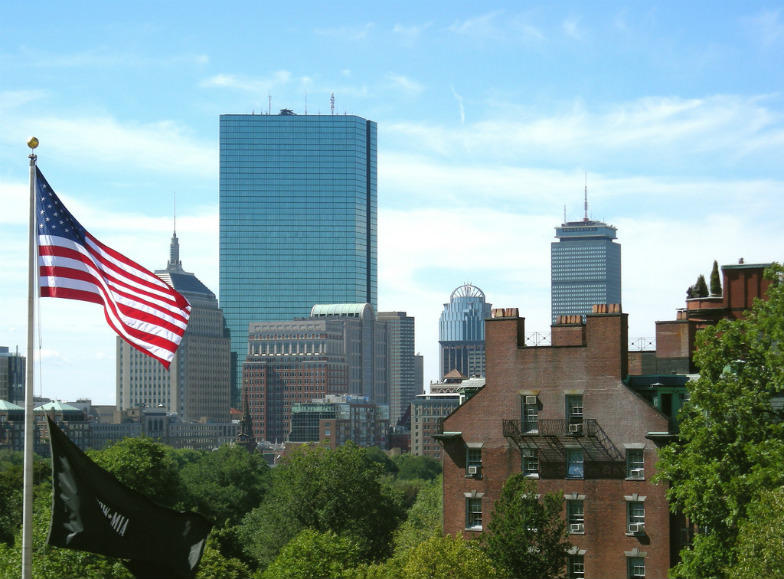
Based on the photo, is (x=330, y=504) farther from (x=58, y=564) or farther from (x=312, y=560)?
(x=58, y=564)

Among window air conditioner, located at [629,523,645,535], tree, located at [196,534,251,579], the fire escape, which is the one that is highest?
the fire escape

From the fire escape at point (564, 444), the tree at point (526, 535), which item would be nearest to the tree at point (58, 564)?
the tree at point (526, 535)

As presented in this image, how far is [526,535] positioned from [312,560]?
13376 millimetres

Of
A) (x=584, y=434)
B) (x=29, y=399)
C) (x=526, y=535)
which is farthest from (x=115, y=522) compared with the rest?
(x=584, y=434)

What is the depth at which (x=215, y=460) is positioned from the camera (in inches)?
7077

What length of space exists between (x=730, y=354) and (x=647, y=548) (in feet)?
48.4

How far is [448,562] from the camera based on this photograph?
5931 cm

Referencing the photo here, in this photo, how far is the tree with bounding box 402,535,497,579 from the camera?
58.8 metres

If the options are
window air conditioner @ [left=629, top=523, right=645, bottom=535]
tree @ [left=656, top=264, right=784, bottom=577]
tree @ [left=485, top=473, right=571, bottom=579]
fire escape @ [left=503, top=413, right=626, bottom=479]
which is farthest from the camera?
fire escape @ [left=503, top=413, right=626, bottom=479]

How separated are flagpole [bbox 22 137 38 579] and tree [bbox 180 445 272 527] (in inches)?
3856

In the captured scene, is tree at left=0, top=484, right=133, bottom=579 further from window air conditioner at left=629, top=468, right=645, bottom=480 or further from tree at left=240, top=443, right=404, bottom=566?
tree at left=240, top=443, right=404, bottom=566

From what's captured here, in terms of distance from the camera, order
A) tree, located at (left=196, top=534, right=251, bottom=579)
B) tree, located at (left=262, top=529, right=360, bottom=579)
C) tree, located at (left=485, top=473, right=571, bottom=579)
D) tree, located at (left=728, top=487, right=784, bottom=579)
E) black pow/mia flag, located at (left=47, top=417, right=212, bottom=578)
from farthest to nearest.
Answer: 1. tree, located at (left=196, top=534, right=251, bottom=579)
2. tree, located at (left=262, top=529, right=360, bottom=579)
3. tree, located at (left=485, top=473, right=571, bottom=579)
4. tree, located at (left=728, top=487, right=784, bottom=579)
5. black pow/mia flag, located at (left=47, top=417, right=212, bottom=578)

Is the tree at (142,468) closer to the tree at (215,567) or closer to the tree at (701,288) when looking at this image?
the tree at (215,567)

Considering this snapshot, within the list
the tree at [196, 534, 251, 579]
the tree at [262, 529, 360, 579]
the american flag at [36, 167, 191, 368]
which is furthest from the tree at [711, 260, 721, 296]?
the american flag at [36, 167, 191, 368]
